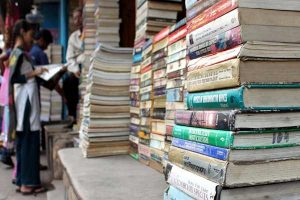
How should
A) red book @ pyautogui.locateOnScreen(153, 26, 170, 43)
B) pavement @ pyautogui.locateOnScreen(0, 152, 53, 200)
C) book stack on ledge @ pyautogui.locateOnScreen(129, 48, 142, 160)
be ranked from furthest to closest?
1. pavement @ pyautogui.locateOnScreen(0, 152, 53, 200)
2. book stack on ledge @ pyautogui.locateOnScreen(129, 48, 142, 160)
3. red book @ pyautogui.locateOnScreen(153, 26, 170, 43)

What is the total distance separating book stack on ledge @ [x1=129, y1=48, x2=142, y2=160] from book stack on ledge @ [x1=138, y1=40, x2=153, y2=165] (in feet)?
0.31

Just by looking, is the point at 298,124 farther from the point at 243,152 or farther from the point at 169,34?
the point at 169,34

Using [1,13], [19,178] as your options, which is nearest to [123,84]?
[19,178]

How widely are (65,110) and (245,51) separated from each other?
6.98 m

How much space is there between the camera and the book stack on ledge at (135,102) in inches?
109

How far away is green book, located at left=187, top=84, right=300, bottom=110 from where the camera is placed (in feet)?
3.75

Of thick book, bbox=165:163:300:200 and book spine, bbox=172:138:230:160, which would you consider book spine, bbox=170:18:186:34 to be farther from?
thick book, bbox=165:163:300:200

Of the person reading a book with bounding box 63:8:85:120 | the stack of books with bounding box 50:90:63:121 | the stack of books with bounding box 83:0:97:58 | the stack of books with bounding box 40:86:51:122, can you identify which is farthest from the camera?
the stack of books with bounding box 50:90:63:121

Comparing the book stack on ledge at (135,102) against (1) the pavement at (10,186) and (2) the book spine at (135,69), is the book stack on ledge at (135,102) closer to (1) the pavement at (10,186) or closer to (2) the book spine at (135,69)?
(2) the book spine at (135,69)

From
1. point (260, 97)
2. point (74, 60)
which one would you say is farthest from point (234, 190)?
point (74, 60)

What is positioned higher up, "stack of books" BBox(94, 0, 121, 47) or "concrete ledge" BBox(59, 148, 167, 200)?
"stack of books" BBox(94, 0, 121, 47)

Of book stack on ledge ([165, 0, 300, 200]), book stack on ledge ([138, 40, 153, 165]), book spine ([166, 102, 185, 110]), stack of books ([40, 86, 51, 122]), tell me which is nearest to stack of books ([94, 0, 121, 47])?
book stack on ledge ([138, 40, 153, 165])

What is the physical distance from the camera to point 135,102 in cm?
282

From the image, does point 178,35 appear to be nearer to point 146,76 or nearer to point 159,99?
point 159,99
